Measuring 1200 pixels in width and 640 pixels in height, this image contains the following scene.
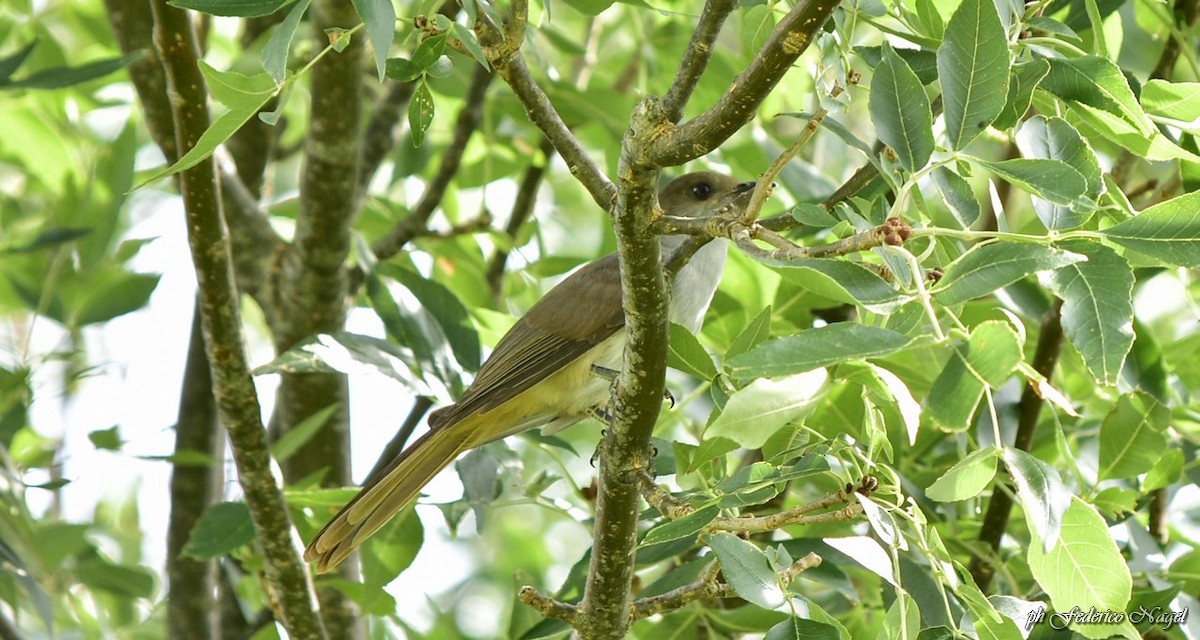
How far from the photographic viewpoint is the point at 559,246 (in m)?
7.38

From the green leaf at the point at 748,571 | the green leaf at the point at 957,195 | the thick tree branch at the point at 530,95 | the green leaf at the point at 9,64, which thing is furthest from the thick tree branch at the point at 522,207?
the green leaf at the point at 957,195

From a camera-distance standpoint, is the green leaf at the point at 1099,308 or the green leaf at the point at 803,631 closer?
the green leaf at the point at 1099,308

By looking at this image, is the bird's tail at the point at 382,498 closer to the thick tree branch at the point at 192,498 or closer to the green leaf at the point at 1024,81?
the thick tree branch at the point at 192,498

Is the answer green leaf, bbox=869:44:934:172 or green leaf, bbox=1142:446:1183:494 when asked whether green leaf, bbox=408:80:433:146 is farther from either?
green leaf, bbox=1142:446:1183:494

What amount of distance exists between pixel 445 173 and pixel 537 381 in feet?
4.56

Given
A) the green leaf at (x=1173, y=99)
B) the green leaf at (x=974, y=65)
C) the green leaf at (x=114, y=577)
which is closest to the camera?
the green leaf at (x=974, y=65)

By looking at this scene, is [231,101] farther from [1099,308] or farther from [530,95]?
[1099,308]

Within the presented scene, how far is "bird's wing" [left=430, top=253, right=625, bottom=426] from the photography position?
13.0ft

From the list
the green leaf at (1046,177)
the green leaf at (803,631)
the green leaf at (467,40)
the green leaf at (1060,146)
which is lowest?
the green leaf at (803,631)

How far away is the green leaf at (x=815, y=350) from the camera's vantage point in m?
1.73

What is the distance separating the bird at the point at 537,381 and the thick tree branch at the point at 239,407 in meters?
0.10

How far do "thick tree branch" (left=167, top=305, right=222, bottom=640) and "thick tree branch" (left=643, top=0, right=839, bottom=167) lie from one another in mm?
2966

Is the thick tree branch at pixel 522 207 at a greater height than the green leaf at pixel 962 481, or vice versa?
the thick tree branch at pixel 522 207

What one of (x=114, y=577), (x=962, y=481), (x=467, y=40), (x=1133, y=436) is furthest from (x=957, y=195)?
(x=114, y=577)
